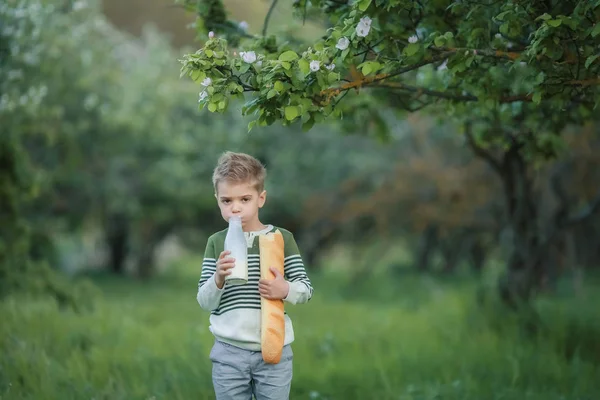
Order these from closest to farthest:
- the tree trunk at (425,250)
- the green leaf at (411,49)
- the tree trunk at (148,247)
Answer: the green leaf at (411,49) < the tree trunk at (425,250) < the tree trunk at (148,247)

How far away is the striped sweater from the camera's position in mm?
3914

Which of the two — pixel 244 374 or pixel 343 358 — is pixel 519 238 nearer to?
pixel 343 358

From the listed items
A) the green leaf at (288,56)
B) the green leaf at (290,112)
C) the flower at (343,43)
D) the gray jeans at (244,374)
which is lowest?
the gray jeans at (244,374)

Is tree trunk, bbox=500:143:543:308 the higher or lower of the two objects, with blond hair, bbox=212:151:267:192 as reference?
higher

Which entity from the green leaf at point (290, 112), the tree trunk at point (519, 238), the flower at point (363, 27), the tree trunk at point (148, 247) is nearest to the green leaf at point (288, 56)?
the green leaf at point (290, 112)

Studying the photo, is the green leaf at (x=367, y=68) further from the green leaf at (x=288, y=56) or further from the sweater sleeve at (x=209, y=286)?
the sweater sleeve at (x=209, y=286)

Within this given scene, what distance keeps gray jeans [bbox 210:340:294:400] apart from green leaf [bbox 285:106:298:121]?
121 centimetres

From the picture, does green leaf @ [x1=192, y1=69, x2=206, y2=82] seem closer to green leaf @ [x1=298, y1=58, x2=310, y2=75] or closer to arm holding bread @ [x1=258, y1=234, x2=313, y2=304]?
green leaf @ [x1=298, y1=58, x2=310, y2=75]

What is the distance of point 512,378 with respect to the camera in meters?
6.56

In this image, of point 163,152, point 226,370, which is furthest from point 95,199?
point 226,370


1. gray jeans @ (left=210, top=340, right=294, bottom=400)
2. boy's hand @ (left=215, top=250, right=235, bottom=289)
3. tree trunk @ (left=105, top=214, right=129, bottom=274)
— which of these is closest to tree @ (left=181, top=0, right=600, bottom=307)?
boy's hand @ (left=215, top=250, right=235, bottom=289)

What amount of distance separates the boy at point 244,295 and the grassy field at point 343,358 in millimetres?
1829

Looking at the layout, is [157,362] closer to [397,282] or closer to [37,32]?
[37,32]

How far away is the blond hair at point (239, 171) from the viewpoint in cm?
390
